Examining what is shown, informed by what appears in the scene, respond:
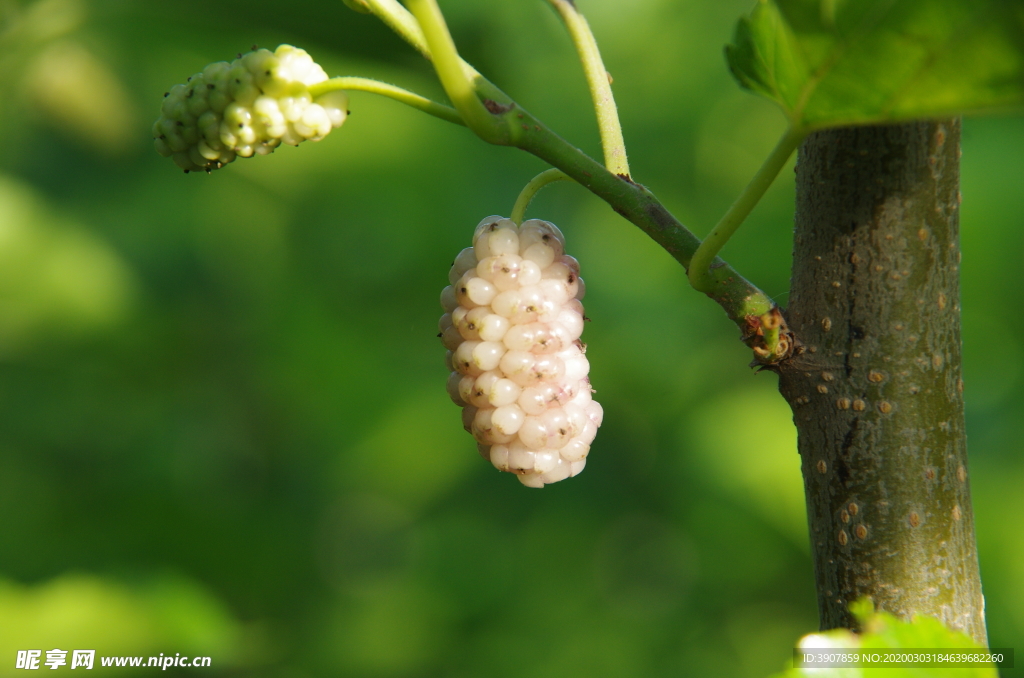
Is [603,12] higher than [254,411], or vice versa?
[603,12]

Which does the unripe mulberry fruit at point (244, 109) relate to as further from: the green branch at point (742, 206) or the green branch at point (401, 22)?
the green branch at point (742, 206)

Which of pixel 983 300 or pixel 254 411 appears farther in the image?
pixel 254 411

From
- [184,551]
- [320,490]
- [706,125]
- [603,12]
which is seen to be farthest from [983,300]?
[184,551]

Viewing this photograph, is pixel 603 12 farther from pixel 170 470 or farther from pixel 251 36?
pixel 170 470

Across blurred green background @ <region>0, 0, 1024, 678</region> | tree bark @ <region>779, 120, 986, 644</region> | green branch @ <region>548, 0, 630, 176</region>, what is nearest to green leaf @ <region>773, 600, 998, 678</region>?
tree bark @ <region>779, 120, 986, 644</region>

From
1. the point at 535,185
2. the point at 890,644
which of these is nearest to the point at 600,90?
the point at 535,185

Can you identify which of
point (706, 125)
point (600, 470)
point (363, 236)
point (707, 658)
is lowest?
point (707, 658)

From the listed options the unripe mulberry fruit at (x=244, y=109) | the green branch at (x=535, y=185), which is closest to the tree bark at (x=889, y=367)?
the green branch at (x=535, y=185)
